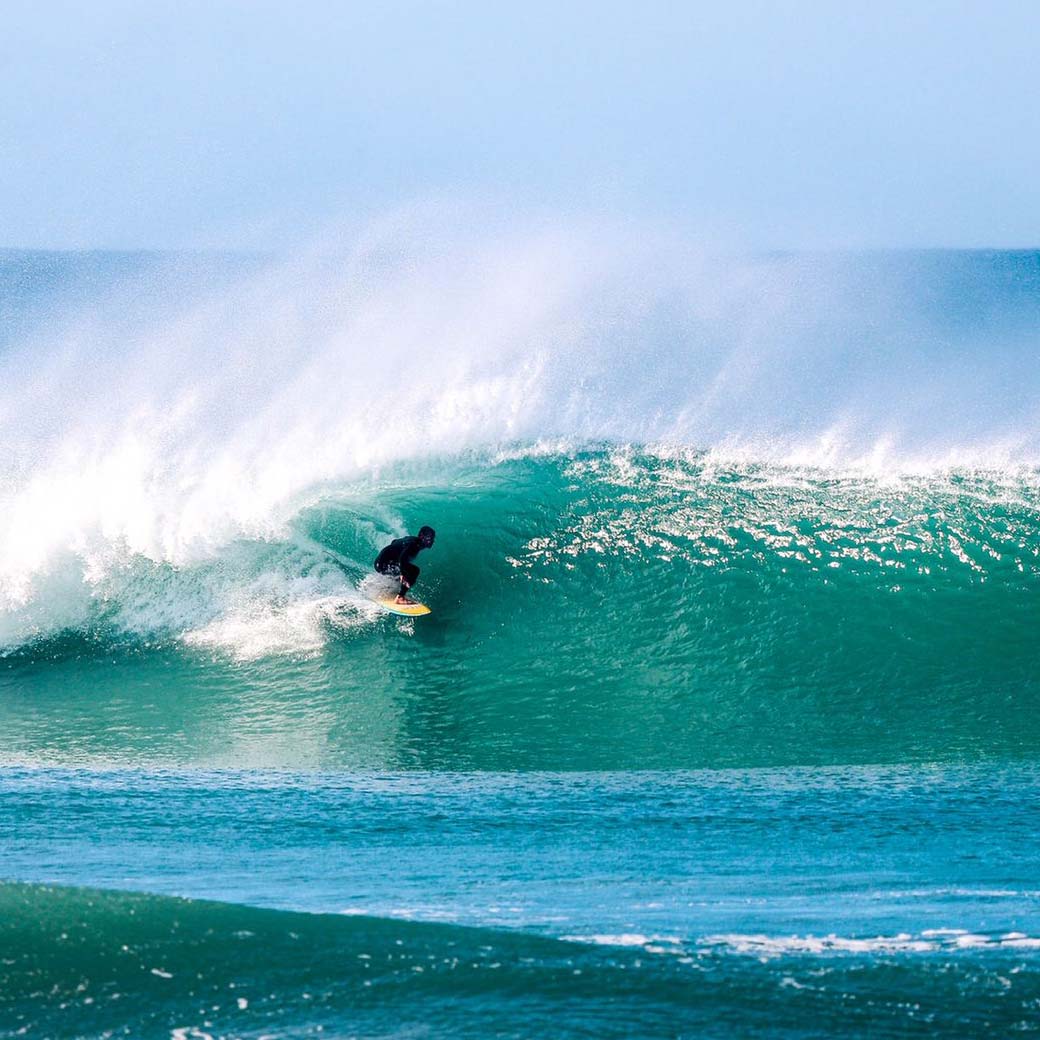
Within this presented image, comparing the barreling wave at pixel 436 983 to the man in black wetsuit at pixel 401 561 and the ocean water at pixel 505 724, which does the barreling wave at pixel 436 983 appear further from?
the man in black wetsuit at pixel 401 561

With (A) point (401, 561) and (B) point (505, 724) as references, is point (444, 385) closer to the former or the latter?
(A) point (401, 561)

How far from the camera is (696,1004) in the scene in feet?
12.6

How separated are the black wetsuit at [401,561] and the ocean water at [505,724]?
1.26 ft

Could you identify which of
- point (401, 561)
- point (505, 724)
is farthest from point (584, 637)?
point (505, 724)

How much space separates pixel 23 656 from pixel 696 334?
123 feet

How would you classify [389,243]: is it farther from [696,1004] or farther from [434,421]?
[696,1004]

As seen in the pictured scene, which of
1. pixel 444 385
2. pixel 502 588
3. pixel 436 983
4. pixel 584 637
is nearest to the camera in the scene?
pixel 436 983

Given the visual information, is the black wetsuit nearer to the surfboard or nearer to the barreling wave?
the surfboard

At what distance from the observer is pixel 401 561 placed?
1013cm

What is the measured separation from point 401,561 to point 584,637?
161 centimetres

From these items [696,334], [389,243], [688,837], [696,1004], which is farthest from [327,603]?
[389,243]

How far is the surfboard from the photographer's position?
10320 mm

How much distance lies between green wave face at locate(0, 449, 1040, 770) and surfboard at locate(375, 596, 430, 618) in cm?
9

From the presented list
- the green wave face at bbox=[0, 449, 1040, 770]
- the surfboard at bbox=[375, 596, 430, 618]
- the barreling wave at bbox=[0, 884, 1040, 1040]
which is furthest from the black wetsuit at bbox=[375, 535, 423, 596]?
the barreling wave at bbox=[0, 884, 1040, 1040]
